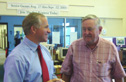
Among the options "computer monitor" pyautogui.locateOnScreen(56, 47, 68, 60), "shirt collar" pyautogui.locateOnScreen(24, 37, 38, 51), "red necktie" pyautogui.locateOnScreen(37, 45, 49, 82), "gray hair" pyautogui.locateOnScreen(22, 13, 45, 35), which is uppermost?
Answer: "gray hair" pyautogui.locateOnScreen(22, 13, 45, 35)

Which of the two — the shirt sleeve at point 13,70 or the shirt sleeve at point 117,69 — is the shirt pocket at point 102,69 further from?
the shirt sleeve at point 13,70

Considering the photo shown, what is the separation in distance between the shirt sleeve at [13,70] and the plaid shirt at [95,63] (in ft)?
2.23

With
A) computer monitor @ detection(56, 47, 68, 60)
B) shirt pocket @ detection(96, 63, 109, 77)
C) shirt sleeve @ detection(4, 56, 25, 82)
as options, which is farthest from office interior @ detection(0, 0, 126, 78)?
shirt sleeve @ detection(4, 56, 25, 82)

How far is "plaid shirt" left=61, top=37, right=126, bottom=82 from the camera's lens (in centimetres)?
158

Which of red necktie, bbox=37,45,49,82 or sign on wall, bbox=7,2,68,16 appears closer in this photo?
red necktie, bbox=37,45,49,82

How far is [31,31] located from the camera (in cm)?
128

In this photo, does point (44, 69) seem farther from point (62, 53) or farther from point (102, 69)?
point (62, 53)

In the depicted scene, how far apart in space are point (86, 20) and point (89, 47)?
282 mm

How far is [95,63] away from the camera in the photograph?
1594 mm

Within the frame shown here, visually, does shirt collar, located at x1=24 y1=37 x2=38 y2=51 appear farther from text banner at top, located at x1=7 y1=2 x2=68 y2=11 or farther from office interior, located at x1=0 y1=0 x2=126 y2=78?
text banner at top, located at x1=7 y1=2 x2=68 y2=11

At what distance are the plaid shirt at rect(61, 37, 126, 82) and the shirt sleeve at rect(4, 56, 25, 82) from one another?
0.68 m

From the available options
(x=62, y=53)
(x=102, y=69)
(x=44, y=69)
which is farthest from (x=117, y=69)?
(x=62, y=53)

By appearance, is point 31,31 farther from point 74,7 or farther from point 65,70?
point 74,7

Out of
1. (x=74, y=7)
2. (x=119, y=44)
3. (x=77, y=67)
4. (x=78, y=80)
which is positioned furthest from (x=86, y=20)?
(x=74, y=7)
